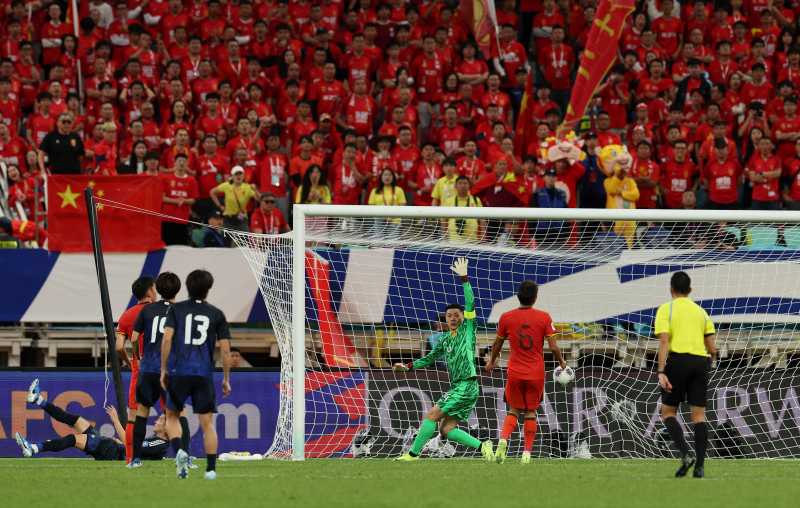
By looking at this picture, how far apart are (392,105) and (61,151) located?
5773 mm

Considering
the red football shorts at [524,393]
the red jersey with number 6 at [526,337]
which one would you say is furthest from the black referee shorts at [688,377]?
the red football shorts at [524,393]

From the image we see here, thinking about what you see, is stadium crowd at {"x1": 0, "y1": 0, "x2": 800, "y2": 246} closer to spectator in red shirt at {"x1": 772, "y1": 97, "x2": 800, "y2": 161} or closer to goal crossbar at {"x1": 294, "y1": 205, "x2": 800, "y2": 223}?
spectator in red shirt at {"x1": 772, "y1": 97, "x2": 800, "y2": 161}

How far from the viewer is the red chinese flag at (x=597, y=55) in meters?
15.2

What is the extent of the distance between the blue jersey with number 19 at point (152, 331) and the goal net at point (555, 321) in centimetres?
279

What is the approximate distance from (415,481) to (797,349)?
Result: 7228mm

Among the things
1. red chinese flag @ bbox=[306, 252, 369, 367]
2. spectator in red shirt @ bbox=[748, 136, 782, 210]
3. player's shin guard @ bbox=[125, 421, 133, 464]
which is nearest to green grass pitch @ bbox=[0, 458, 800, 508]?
player's shin guard @ bbox=[125, 421, 133, 464]

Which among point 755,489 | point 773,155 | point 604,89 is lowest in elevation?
point 755,489

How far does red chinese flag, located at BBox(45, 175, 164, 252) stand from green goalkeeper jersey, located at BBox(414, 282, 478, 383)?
522cm

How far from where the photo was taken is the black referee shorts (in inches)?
290

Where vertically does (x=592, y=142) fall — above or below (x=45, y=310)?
above

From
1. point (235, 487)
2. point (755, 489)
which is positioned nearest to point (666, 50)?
point (755, 489)

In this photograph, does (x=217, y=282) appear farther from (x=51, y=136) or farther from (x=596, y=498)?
(x=596, y=498)

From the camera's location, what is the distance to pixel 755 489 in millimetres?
6516

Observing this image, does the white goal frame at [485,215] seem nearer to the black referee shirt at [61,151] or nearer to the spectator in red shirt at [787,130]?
the black referee shirt at [61,151]
